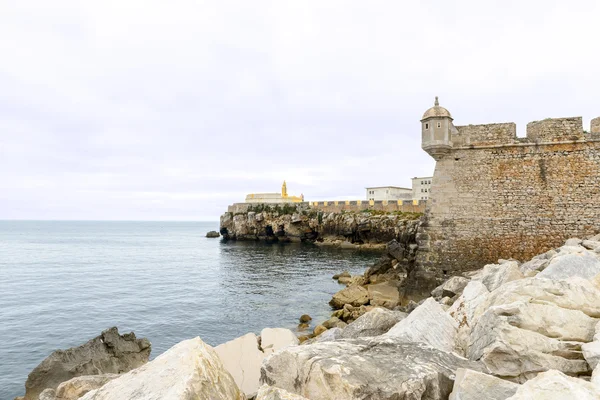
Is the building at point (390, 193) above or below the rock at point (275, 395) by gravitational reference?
above

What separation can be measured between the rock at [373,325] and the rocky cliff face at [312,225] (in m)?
37.9

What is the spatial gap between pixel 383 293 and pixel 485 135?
1058 centimetres

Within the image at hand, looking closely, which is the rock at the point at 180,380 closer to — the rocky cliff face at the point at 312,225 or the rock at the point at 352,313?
the rock at the point at 352,313

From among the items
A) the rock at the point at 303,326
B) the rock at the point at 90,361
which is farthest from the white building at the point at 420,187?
the rock at the point at 90,361

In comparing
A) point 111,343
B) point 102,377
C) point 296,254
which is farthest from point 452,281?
point 296,254

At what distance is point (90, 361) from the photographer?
955 centimetres

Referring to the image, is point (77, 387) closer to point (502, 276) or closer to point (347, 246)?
point (502, 276)

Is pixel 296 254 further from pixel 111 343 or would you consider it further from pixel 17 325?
pixel 111 343

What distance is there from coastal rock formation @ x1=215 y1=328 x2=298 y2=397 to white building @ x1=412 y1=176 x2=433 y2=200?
183ft

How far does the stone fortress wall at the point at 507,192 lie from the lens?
12.1m

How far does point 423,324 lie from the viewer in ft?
17.1

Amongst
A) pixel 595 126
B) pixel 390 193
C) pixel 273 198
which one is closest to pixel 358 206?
pixel 390 193

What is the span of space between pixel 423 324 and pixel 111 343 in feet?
30.2

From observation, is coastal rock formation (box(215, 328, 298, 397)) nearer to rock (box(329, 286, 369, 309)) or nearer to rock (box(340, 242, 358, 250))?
rock (box(329, 286, 369, 309))
